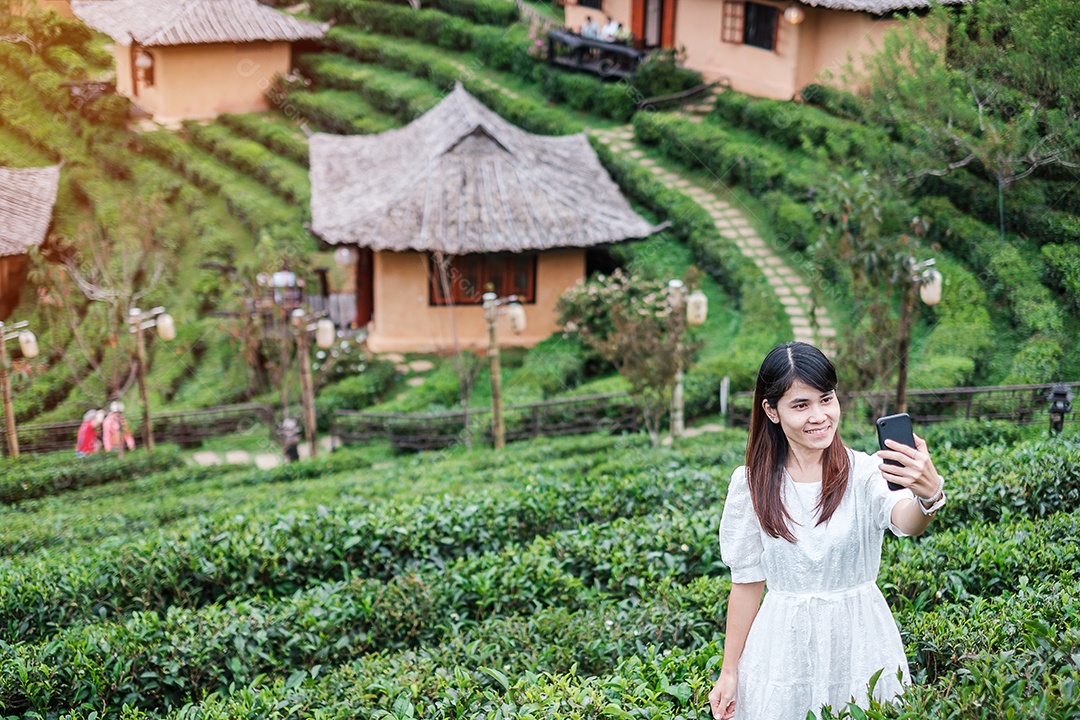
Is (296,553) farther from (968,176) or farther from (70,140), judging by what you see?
(70,140)

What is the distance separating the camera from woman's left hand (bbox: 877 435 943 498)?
340 centimetres

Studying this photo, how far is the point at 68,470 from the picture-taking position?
14.5m

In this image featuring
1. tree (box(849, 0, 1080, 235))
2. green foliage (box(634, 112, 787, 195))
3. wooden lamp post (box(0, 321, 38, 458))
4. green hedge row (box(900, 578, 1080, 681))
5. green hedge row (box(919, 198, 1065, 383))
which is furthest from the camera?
green foliage (box(634, 112, 787, 195))

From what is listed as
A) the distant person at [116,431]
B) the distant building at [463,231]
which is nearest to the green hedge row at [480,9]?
the distant building at [463,231]

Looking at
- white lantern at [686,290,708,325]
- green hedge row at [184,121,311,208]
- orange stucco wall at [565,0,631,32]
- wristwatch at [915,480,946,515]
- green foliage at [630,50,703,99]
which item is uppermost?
orange stucco wall at [565,0,631,32]

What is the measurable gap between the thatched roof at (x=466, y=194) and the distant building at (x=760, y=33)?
4500mm

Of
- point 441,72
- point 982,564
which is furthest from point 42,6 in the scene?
point 982,564

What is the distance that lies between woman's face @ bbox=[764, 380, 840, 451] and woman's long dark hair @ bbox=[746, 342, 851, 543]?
→ 24 mm

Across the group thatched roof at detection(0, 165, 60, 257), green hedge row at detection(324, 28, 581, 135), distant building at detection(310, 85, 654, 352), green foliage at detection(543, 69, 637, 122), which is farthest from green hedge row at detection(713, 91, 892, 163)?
thatched roof at detection(0, 165, 60, 257)

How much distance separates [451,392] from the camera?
1741 centimetres

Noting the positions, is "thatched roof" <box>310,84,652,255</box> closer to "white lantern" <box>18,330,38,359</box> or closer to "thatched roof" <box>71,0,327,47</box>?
"white lantern" <box>18,330,38,359</box>

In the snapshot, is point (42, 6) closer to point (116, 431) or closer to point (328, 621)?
point (116, 431)

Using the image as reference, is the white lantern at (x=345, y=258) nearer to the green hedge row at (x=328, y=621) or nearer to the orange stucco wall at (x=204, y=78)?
the orange stucco wall at (x=204, y=78)

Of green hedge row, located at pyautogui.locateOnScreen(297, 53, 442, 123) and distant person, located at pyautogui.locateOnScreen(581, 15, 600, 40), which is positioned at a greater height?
distant person, located at pyautogui.locateOnScreen(581, 15, 600, 40)
